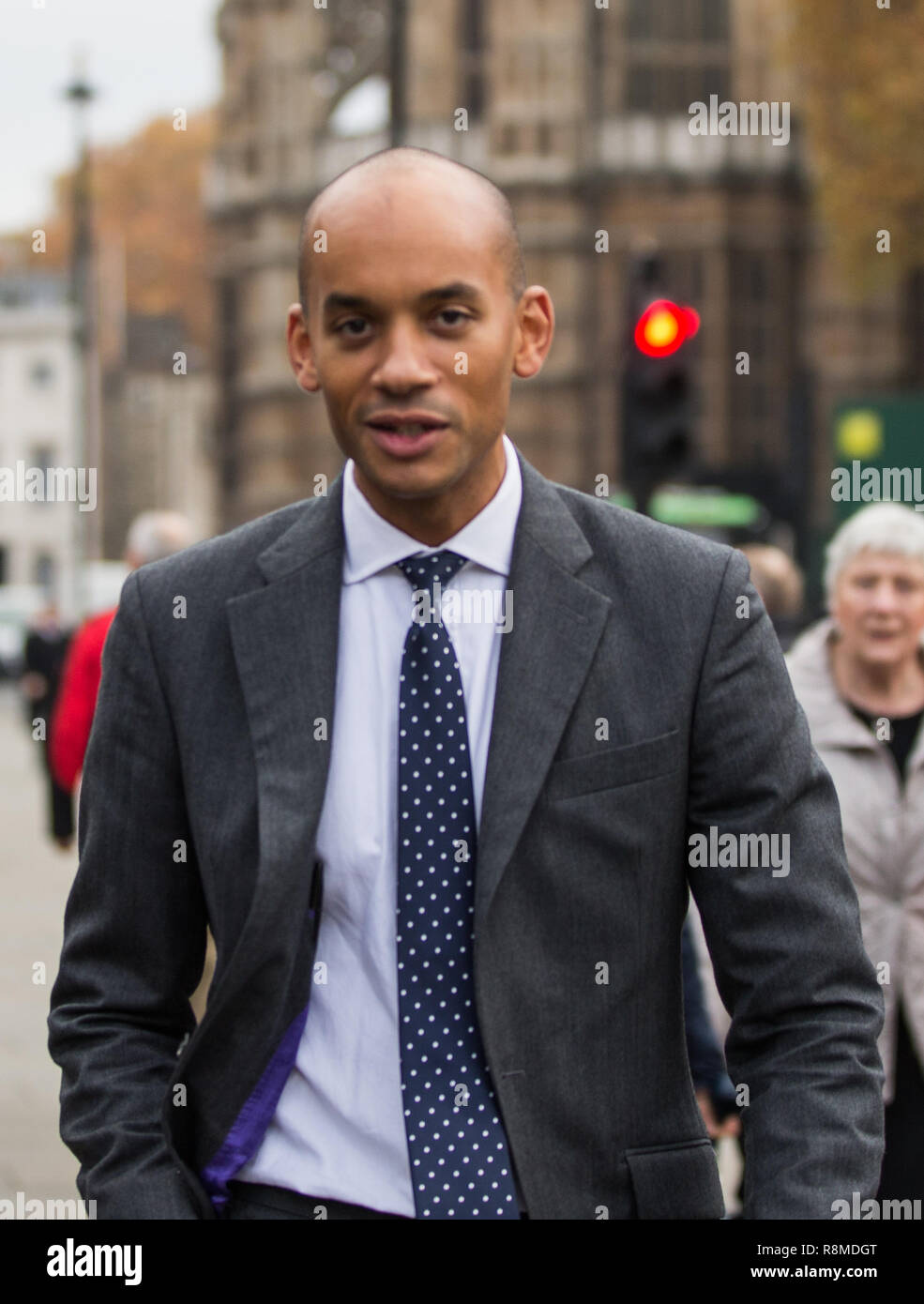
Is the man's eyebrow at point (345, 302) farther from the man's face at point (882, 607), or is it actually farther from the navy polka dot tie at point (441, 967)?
the man's face at point (882, 607)

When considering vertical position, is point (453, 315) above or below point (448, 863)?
above

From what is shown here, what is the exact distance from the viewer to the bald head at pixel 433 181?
247 centimetres

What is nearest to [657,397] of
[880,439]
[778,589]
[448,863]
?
[778,589]

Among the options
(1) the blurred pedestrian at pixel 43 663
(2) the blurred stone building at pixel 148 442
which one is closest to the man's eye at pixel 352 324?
(1) the blurred pedestrian at pixel 43 663

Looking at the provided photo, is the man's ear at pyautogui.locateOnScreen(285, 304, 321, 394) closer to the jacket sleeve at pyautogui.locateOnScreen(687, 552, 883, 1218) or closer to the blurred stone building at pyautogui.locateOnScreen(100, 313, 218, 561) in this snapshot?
the jacket sleeve at pyautogui.locateOnScreen(687, 552, 883, 1218)

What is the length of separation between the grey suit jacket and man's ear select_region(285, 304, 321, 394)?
21 centimetres

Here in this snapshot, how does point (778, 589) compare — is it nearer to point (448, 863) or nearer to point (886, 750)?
point (886, 750)

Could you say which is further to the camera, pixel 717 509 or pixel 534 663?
pixel 717 509

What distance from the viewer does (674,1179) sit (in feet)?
7.96

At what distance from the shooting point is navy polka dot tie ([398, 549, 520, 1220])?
7.72ft

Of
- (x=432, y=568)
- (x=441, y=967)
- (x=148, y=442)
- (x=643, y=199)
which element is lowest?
(x=441, y=967)

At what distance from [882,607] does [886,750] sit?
0.36 m

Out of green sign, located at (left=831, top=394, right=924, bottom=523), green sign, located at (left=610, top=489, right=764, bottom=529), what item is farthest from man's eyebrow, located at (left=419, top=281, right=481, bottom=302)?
green sign, located at (left=610, top=489, right=764, bottom=529)
